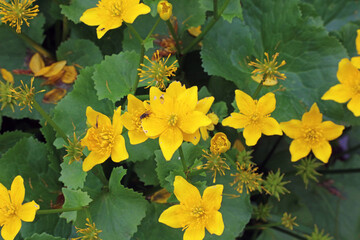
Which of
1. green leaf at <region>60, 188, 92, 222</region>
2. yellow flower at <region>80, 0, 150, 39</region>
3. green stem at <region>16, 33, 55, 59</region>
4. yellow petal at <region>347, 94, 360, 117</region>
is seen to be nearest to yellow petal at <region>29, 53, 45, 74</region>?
green stem at <region>16, 33, 55, 59</region>

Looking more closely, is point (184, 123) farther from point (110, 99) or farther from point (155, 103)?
point (110, 99)

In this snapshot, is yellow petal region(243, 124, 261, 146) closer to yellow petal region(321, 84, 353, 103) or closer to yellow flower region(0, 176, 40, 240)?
yellow petal region(321, 84, 353, 103)

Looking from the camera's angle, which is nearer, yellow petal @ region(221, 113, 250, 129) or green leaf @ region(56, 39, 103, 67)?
yellow petal @ region(221, 113, 250, 129)

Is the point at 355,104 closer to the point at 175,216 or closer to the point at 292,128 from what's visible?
the point at 292,128

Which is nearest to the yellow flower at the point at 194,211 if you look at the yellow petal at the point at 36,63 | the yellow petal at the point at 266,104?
the yellow petal at the point at 266,104

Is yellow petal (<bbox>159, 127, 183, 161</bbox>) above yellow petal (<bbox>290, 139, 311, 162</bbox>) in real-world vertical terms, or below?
above

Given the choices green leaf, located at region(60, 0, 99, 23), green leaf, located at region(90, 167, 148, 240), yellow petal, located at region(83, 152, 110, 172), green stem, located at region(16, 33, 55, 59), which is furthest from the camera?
green stem, located at region(16, 33, 55, 59)

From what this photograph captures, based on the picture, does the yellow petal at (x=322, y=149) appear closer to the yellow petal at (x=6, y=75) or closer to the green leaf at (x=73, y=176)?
the green leaf at (x=73, y=176)

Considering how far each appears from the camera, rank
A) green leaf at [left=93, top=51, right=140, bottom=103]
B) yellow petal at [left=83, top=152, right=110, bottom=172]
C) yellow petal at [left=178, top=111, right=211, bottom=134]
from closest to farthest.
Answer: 1. yellow petal at [left=178, top=111, right=211, bottom=134]
2. yellow petal at [left=83, top=152, right=110, bottom=172]
3. green leaf at [left=93, top=51, right=140, bottom=103]

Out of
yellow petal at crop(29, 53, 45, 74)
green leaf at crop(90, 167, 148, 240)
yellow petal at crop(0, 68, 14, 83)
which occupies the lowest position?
green leaf at crop(90, 167, 148, 240)
